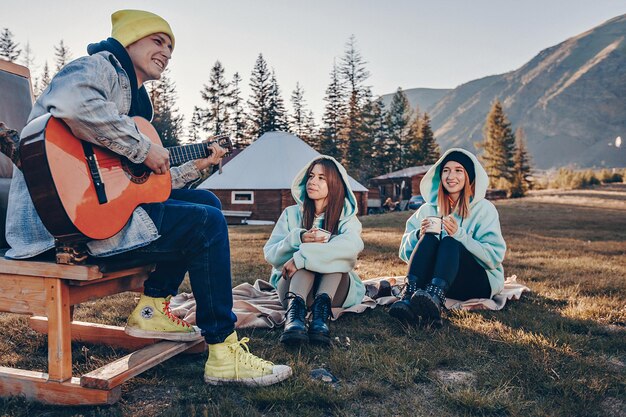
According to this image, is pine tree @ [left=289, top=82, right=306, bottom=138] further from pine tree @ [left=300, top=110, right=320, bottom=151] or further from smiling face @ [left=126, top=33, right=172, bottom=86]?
smiling face @ [left=126, top=33, right=172, bottom=86]

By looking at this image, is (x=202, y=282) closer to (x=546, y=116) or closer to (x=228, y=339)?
(x=228, y=339)

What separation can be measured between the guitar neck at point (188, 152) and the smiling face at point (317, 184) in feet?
3.75

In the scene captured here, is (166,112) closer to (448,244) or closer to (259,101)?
(259,101)

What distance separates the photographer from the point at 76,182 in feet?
7.46

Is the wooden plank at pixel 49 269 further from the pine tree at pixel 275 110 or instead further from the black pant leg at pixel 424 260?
the pine tree at pixel 275 110

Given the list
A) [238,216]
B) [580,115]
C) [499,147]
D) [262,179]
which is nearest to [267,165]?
[262,179]

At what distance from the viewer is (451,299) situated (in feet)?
15.7

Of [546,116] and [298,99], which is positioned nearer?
[298,99]

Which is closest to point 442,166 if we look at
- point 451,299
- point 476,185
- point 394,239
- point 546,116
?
point 476,185

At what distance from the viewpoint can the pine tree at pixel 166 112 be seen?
124 ft

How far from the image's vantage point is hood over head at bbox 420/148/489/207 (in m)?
4.60

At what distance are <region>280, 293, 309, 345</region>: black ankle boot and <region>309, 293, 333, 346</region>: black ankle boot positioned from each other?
0.28 feet

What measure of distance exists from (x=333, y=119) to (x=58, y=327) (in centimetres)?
4328

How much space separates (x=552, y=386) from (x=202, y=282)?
2039 mm
